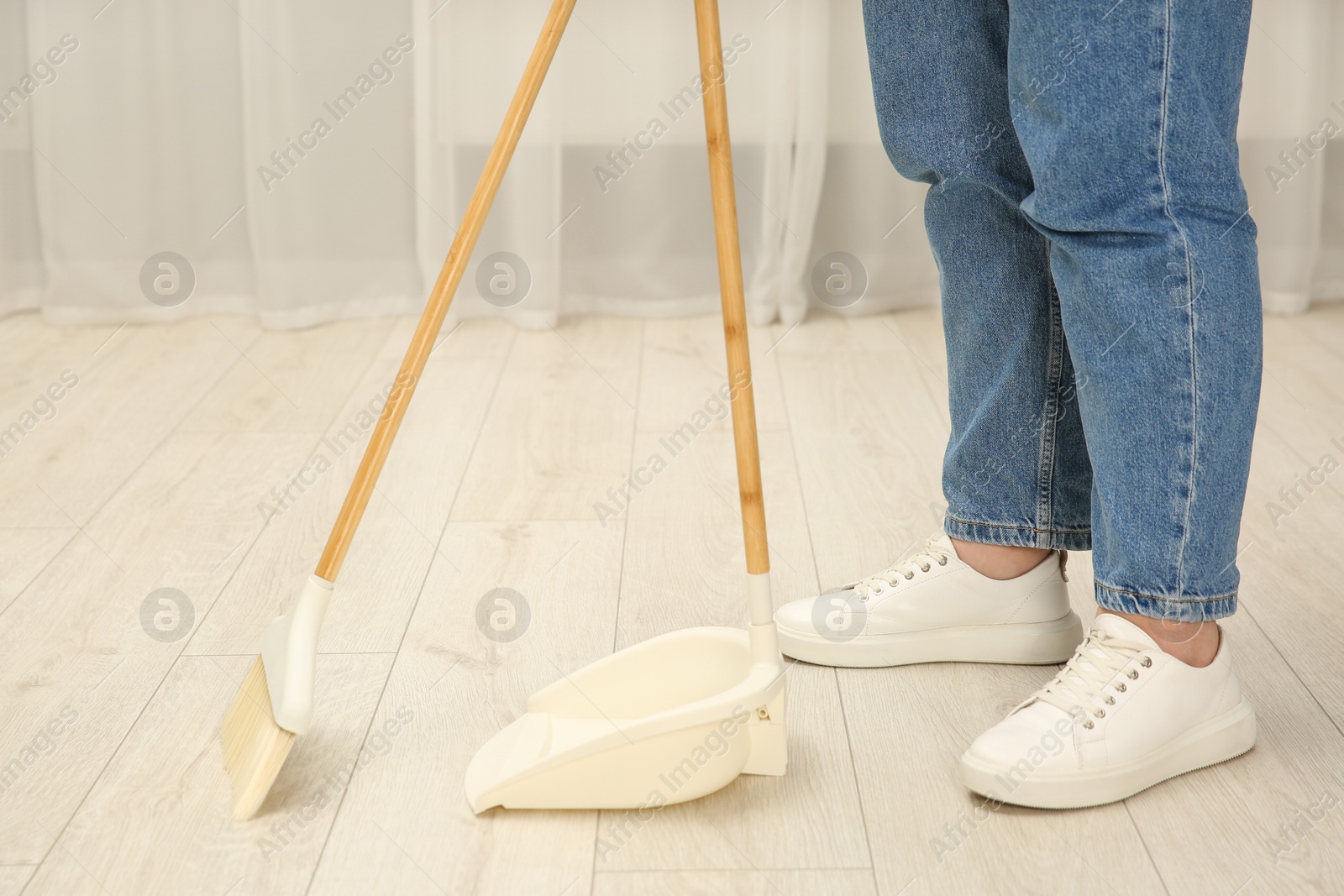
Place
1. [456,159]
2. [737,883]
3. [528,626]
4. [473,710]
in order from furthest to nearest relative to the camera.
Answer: [456,159] → [528,626] → [473,710] → [737,883]

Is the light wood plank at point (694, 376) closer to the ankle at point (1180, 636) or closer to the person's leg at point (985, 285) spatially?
the person's leg at point (985, 285)

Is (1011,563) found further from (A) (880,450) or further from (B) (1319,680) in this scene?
(A) (880,450)

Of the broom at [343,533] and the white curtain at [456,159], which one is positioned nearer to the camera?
the broom at [343,533]

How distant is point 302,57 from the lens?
6.32 feet

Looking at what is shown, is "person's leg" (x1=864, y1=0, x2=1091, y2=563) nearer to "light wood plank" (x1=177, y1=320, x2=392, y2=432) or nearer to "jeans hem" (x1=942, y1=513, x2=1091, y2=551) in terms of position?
"jeans hem" (x1=942, y1=513, x2=1091, y2=551)

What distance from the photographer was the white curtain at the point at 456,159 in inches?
75.8

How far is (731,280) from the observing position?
0.70m

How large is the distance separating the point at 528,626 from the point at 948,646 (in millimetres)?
339

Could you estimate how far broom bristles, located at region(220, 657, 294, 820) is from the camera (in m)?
0.71

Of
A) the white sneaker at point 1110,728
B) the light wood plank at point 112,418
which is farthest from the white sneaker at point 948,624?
the light wood plank at point 112,418

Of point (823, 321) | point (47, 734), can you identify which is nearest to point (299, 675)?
point (47, 734)

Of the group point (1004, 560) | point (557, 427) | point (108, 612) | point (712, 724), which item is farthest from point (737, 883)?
point (557, 427)

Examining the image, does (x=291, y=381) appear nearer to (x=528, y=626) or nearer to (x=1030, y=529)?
(x=528, y=626)

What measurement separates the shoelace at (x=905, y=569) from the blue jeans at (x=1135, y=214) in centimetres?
17
